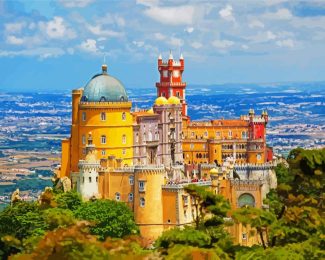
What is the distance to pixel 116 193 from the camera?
89.8m

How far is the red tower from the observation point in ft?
426

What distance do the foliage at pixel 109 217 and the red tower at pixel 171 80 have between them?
43.0m

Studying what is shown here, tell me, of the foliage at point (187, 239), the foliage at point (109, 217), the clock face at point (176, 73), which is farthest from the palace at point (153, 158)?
the foliage at point (187, 239)

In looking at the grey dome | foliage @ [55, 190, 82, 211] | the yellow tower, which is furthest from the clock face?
foliage @ [55, 190, 82, 211]

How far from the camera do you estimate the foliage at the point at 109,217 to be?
8375 cm

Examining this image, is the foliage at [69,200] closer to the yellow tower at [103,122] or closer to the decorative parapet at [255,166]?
the yellow tower at [103,122]

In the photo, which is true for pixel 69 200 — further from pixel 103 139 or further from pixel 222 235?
pixel 222 235

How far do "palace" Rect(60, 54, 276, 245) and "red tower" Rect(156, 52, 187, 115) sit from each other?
6.26m

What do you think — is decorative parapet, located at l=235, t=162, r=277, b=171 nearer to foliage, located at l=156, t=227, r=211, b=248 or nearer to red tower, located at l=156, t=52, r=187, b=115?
red tower, located at l=156, t=52, r=187, b=115

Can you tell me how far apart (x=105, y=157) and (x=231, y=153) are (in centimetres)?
2767

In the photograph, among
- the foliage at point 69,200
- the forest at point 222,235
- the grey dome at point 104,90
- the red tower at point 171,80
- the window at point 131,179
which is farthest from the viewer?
the red tower at point 171,80

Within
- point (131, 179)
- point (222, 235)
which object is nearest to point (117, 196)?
point (131, 179)

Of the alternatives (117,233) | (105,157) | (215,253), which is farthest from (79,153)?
(215,253)

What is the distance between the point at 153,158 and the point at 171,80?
27.1 m
